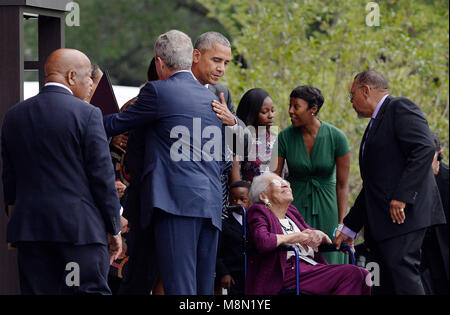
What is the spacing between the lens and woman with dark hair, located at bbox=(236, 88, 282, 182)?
6.90 m

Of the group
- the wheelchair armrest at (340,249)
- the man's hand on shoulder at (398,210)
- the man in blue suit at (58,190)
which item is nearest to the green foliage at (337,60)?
the wheelchair armrest at (340,249)

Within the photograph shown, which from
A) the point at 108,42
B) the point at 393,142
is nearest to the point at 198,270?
the point at 393,142

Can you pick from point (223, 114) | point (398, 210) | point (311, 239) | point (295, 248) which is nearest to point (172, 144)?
point (223, 114)

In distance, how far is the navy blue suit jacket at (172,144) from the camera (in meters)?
4.96

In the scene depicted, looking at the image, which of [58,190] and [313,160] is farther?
[313,160]

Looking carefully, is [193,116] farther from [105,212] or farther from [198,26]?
[198,26]

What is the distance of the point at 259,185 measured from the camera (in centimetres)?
634

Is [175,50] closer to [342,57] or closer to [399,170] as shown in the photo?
[399,170]

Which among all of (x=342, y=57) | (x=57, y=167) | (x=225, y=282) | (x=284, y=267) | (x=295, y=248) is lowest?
(x=225, y=282)

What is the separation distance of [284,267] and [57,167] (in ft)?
6.69

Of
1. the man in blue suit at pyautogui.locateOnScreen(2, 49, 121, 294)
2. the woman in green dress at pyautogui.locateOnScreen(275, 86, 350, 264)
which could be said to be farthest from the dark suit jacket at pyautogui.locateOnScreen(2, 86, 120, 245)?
the woman in green dress at pyautogui.locateOnScreen(275, 86, 350, 264)

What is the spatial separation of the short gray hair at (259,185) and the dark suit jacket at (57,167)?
72.8 inches

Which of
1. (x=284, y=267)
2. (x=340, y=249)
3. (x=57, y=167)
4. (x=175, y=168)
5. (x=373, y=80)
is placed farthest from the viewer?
(x=340, y=249)

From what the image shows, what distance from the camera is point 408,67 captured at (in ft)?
40.6
